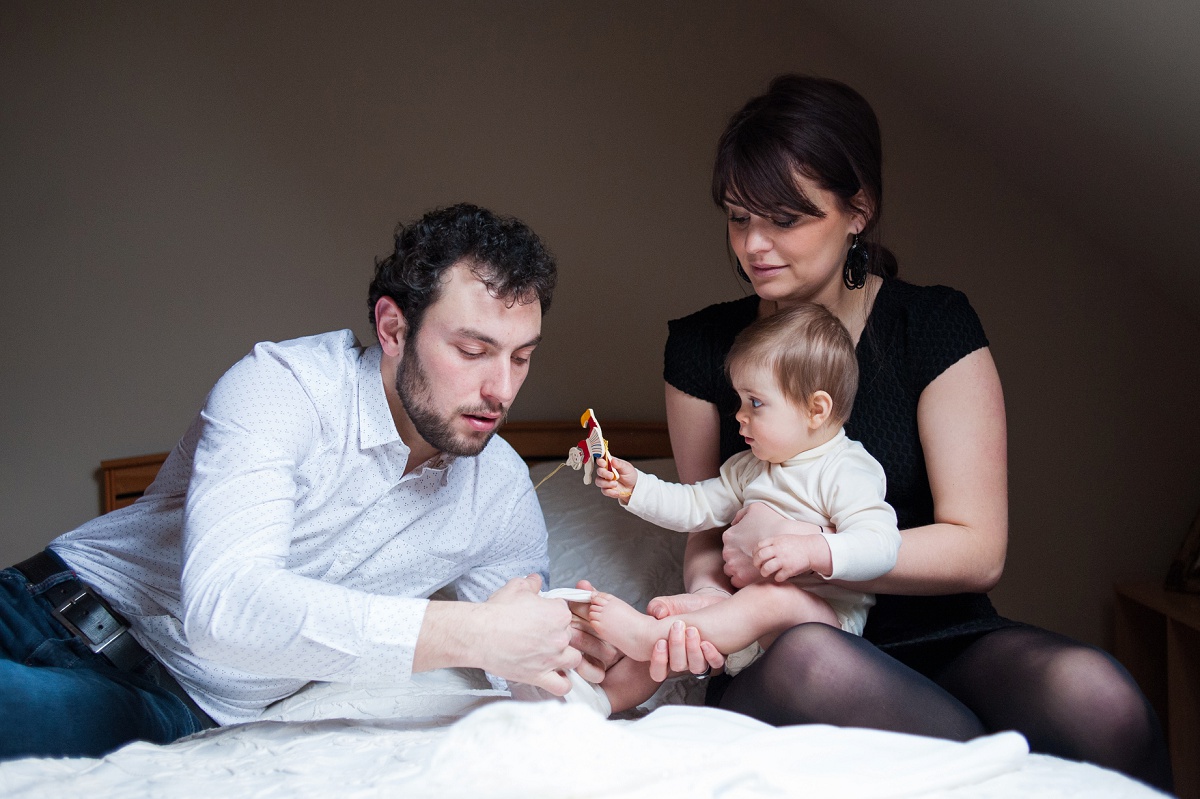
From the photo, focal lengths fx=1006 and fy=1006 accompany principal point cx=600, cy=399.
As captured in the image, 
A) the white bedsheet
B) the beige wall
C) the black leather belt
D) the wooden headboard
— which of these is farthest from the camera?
the wooden headboard

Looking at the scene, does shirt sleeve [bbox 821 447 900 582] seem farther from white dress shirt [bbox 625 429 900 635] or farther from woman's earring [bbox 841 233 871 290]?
woman's earring [bbox 841 233 871 290]

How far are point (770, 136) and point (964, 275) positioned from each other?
1424 millimetres

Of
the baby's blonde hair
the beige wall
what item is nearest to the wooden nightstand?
the beige wall

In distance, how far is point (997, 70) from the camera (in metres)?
2.18

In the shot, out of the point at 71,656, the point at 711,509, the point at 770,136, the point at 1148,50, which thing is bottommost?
the point at 71,656

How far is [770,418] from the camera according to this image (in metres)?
1.54

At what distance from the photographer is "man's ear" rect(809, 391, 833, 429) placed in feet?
5.03

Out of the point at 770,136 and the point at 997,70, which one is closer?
the point at 770,136

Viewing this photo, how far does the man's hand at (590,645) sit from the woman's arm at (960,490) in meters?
0.40

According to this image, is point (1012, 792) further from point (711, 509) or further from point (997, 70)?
point (997, 70)

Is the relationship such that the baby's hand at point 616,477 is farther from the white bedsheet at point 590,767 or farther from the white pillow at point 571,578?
the white bedsheet at point 590,767

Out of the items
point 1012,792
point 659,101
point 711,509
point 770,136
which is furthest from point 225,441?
point 659,101

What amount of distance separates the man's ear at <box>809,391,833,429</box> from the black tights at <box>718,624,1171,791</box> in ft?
1.09

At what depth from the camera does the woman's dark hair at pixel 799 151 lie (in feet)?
5.17
